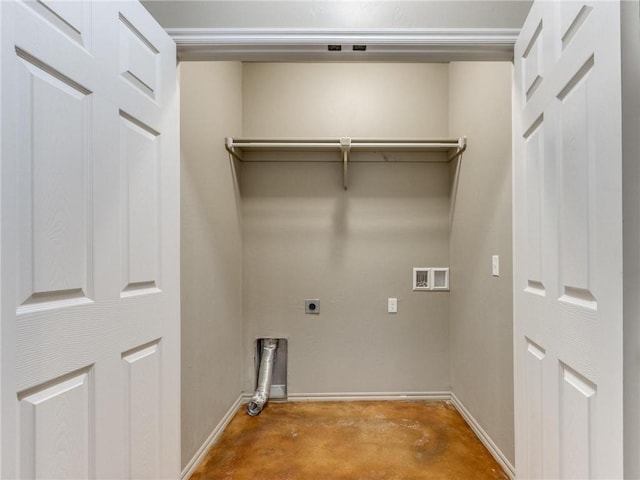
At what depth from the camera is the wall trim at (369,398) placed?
1.79m

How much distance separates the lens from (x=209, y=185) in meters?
2.08

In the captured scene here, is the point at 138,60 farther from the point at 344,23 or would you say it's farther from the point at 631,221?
the point at 631,221

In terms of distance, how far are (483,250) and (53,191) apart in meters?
2.11

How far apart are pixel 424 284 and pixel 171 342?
2.00 m

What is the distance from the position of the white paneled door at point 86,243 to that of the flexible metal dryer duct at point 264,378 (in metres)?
1.23

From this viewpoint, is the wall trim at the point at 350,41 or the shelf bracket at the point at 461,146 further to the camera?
the shelf bracket at the point at 461,146

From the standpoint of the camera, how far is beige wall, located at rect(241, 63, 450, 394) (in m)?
2.67

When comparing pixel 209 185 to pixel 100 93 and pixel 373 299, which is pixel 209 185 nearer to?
pixel 100 93

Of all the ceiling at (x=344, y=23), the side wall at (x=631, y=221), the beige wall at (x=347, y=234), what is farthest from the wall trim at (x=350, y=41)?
the beige wall at (x=347, y=234)

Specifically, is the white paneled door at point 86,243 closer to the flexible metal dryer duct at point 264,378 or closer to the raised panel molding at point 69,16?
the raised panel molding at point 69,16

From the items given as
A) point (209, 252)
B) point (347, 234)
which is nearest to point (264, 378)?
point (209, 252)

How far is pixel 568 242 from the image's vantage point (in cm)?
89

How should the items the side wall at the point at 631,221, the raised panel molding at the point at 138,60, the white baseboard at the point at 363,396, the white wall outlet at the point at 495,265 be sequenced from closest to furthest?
the side wall at the point at 631,221 → the raised panel molding at the point at 138,60 → the white wall outlet at the point at 495,265 → the white baseboard at the point at 363,396

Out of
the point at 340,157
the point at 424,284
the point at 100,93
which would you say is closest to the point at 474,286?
the point at 424,284
